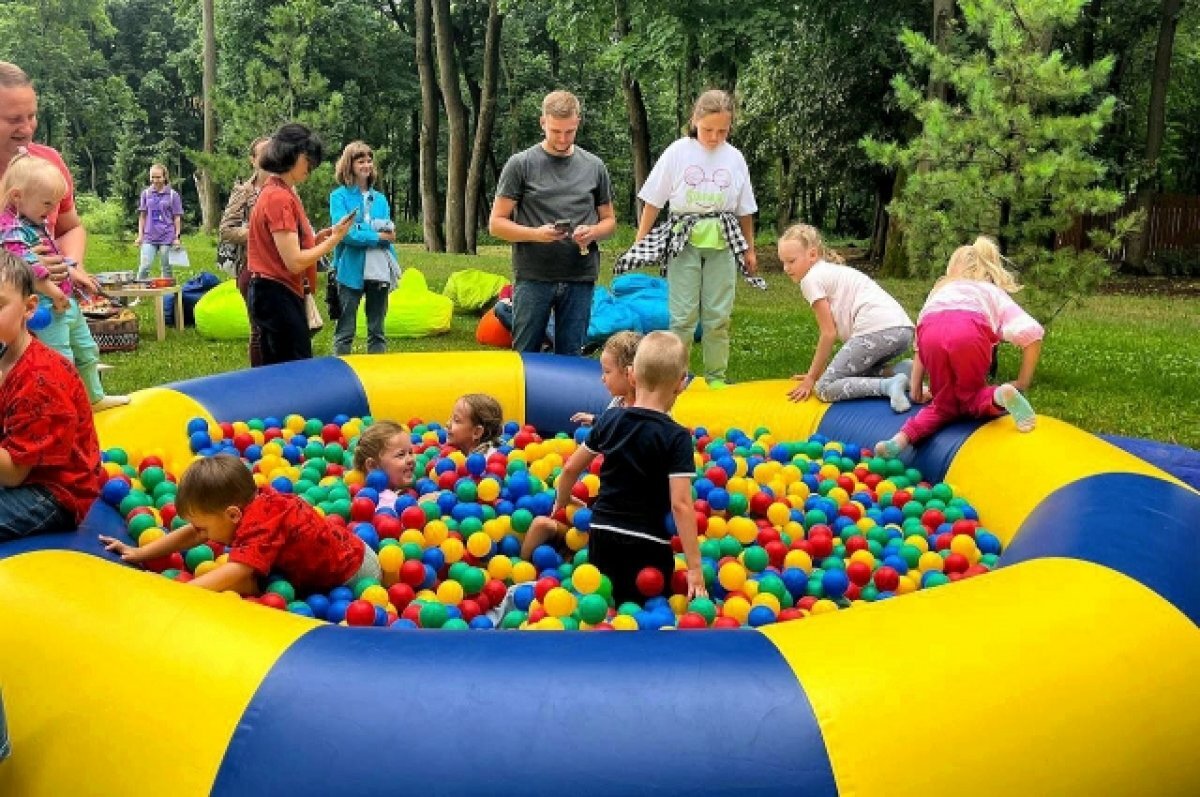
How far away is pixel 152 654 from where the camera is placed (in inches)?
94.3

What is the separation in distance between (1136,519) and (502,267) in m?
13.4

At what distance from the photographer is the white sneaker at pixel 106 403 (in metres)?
4.77

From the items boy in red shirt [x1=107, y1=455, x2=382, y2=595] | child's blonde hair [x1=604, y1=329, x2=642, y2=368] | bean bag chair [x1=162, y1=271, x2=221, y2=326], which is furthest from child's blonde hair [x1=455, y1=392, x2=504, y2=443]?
bean bag chair [x1=162, y1=271, x2=221, y2=326]

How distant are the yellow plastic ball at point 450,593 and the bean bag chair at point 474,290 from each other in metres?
6.89

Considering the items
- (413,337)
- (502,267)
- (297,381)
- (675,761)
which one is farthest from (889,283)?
(675,761)

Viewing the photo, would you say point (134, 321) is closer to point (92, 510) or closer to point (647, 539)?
point (92, 510)

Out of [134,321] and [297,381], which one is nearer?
[297,381]

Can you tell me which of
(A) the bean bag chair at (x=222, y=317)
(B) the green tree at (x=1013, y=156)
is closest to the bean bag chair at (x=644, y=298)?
(B) the green tree at (x=1013, y=156)

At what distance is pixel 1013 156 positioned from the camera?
7168mm

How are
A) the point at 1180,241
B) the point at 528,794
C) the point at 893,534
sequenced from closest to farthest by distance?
the point at 528,794
the point at 893,534
the point at 1180,241

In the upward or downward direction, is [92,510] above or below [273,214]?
below

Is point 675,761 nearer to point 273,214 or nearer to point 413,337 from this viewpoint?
point 273,214

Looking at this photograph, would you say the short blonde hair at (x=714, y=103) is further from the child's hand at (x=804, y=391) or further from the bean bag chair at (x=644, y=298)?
the bean bag chair at (x=644, y=298)

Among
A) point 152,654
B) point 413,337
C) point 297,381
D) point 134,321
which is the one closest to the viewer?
point 152,654
